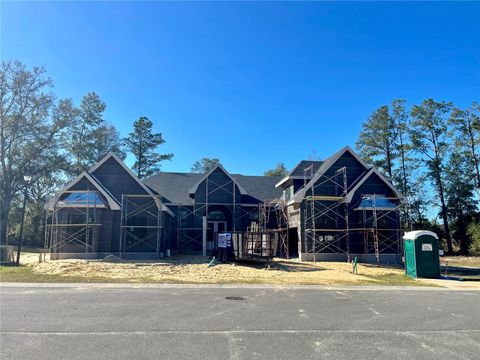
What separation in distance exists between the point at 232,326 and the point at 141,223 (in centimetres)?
2084

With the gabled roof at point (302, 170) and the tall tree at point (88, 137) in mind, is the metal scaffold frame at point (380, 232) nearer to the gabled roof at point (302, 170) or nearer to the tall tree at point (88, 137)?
the gabled roof at point (302, 170)

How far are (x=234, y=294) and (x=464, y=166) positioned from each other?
46.5m

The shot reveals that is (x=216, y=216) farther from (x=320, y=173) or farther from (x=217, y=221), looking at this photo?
(x=320, y=173)

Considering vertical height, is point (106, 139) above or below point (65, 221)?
above

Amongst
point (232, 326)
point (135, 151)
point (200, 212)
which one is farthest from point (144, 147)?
point (232, 326)

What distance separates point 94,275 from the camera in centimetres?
1811

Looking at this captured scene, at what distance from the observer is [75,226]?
26062 mm

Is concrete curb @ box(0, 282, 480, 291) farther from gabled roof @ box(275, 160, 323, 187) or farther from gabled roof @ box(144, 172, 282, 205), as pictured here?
gabled roof @ box(144, 172, 282, 205)

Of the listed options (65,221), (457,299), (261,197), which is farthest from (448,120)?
(65,221)

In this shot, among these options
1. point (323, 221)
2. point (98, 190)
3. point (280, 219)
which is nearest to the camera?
point (98, 190)

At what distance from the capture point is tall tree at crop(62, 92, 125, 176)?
47938 mm

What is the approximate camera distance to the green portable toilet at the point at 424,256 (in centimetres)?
1978

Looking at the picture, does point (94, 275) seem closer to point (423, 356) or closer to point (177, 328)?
point (177, 328)

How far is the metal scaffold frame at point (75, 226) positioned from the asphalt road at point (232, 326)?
1311cm
